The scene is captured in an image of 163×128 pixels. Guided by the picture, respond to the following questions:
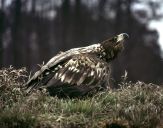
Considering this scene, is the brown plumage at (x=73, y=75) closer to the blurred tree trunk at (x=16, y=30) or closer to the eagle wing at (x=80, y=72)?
the eagle wing at (x=80, y=72)

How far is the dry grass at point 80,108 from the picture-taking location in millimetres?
8969

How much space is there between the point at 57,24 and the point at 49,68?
35.8 m

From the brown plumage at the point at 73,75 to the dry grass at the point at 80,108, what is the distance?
20 centimetres

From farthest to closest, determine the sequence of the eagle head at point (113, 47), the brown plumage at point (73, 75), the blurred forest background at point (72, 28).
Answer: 1. the blurred forest background at point (72, 28)
2. the eagle head at point (113, 47)
3. the brown plumage at point (73, 75)

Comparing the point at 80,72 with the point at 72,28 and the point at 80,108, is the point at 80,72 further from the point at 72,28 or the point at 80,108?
the point at 72,28

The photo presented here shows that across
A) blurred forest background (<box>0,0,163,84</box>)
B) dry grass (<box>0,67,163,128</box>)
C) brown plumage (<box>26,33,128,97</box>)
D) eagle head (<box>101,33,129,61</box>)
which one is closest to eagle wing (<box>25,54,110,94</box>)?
brown plumage (<box>26,33,128,97</box>)

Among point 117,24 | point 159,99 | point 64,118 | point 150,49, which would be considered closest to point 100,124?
point 64,118

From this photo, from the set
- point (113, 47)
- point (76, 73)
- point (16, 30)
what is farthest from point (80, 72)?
point (16, 30)

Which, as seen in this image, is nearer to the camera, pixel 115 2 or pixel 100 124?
pixel 100 124

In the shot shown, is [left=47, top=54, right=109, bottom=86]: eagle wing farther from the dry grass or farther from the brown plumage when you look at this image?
the dry grass

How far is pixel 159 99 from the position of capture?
985 cm

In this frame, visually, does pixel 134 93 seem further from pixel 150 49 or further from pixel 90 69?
pixel 150 49

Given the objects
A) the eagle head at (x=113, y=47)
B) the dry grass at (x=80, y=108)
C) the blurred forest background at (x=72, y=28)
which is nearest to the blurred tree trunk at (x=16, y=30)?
the blurred forest background at (x=72, y=28)

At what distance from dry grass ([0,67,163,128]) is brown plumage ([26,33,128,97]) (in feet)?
0.65
